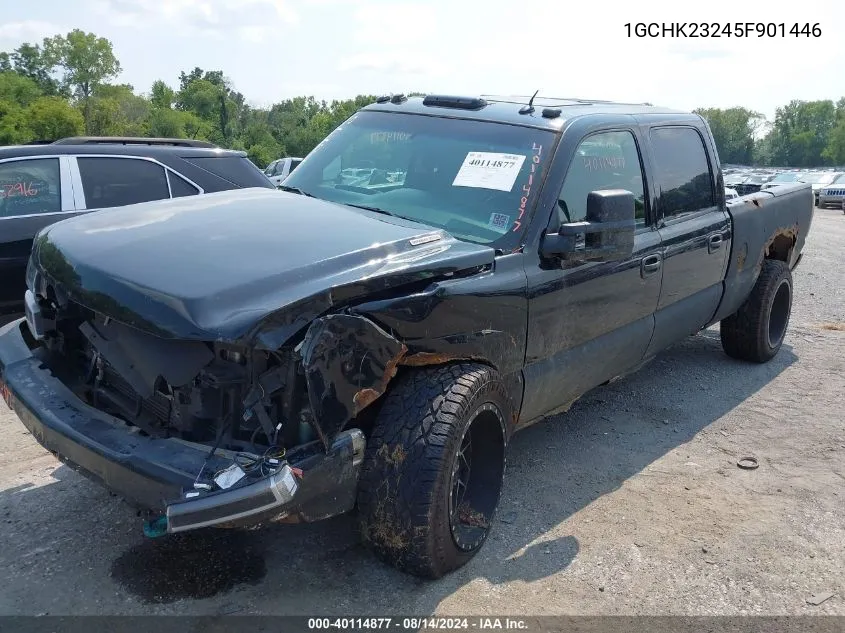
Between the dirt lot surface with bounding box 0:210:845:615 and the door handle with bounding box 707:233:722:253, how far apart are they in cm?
114

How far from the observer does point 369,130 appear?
4484 mm

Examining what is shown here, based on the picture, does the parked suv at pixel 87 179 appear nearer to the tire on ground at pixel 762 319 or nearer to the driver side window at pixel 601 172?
the driver side window at pixel 601 172

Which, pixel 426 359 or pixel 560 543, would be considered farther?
pixel 560 543

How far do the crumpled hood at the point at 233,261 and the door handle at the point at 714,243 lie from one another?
7.69 ft

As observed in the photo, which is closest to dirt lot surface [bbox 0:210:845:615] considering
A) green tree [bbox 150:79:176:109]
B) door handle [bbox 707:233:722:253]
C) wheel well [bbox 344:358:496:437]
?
wheel well [bbox 344:358:496:437]

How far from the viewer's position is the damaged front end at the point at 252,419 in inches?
101

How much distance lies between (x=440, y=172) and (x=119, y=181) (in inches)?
134

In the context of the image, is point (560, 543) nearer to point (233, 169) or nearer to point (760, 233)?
point (760, 233)

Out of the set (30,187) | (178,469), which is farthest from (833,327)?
(30,187)

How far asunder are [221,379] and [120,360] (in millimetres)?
513

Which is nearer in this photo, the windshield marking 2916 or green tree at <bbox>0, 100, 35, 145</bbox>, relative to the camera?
the windshield marking 2916

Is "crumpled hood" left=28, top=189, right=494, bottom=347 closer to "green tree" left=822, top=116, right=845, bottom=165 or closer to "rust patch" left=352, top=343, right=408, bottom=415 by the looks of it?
"rust patch" left=352, top=343, right=408, bottom=415

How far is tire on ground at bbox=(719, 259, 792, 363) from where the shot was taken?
606cm

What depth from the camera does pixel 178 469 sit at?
8.70ft
